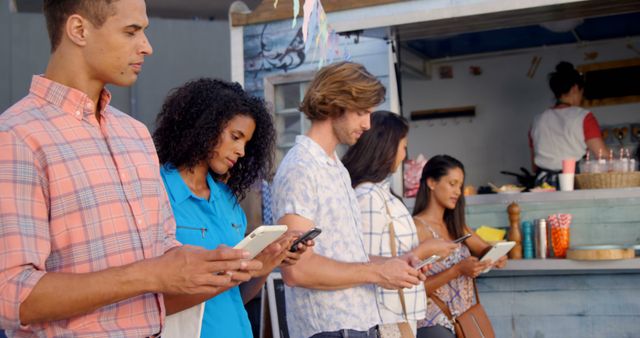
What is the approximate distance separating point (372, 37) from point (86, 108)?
5.36 m

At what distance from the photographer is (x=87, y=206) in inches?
67.4

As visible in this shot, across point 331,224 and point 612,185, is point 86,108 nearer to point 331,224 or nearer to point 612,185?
point 331,224

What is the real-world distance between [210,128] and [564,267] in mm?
3739

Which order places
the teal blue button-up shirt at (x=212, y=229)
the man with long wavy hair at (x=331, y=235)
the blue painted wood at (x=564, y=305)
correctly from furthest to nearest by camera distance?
the blue painted wood at (x=564, y=305) < the man with long wavy hair at (x=331, y=235) < the teal blue button-up shirt at (x=212, y=229)

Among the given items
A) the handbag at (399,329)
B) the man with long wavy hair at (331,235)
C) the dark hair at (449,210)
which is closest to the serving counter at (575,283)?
the dark hair at (449,210)

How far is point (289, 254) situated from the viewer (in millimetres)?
2338

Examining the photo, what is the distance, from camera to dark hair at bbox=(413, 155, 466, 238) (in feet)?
17.4

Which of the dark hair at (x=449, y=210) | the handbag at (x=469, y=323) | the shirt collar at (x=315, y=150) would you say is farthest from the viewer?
the dark hair at (x=449, y=210)

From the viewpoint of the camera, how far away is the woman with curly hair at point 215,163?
8.95 ft

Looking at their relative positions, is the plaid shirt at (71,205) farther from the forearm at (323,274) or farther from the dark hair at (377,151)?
the dark hair at (377,151)

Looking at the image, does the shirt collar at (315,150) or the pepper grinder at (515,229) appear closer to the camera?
the shirt collar at (315,150)

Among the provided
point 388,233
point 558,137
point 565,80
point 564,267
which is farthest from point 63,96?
point 558,137

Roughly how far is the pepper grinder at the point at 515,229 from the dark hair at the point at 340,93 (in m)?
2.98

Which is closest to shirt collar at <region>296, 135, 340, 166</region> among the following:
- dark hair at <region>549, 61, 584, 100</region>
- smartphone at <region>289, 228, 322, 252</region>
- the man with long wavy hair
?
the man with long wavy hair
